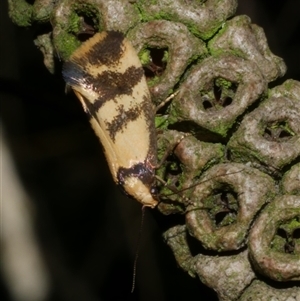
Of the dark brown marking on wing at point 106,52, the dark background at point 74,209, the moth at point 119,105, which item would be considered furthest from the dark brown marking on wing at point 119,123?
the dark background at point 74,209

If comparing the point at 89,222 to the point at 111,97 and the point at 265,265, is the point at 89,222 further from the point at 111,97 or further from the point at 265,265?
the point at 265,265

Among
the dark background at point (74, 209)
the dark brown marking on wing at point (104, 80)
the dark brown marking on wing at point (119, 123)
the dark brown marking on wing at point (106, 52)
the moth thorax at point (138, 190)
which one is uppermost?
the dark brown marking on wing at point (106, 52)

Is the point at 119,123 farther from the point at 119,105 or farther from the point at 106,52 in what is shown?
the point at 106,52

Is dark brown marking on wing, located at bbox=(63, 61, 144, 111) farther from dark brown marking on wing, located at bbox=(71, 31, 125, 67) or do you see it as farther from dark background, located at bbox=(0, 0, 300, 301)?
A: dark background, located at bbox=(0, 0, 300, 301)

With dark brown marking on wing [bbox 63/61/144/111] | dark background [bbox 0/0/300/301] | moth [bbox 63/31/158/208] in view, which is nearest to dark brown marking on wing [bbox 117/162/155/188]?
moth [bbox 63/31/158/208]

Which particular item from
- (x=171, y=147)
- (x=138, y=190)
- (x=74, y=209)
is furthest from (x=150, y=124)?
(x=74, y=209)

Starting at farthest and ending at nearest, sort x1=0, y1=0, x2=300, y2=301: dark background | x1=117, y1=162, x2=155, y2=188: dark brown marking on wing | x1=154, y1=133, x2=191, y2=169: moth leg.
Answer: x1=0, y1=0, x2=300, y2=301: dark background → x1=117, y1=162, x2=155, y2=188: dark brown marking on wing → x1=154, y1=133, x2=191, y2=169: moth leg

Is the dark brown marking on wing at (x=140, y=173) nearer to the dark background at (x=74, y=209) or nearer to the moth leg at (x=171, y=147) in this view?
A: the moth leg at (x=171, y=147)

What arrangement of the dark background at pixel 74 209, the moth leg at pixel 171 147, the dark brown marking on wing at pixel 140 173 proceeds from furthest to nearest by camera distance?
the dark background at pixel 74 209 → the dark brown marking on wing at pixel 140 173 → the moth leg at pixel 171 147
